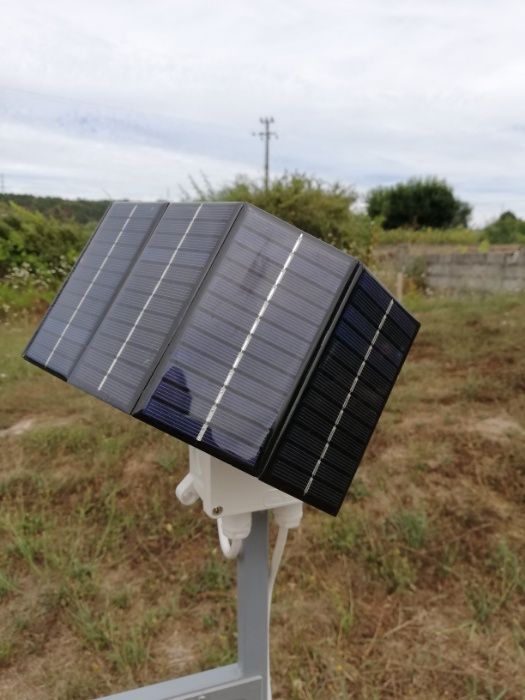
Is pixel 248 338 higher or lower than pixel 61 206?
higher

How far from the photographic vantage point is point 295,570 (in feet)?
10.5

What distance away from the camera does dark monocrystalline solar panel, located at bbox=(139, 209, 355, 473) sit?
1153mm

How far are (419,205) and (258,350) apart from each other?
31.7 metres

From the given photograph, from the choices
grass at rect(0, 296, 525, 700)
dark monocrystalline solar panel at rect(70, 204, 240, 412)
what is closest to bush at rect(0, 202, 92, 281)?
grass at rect(0, 296, 525, 700)

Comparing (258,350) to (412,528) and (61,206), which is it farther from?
(61,206)

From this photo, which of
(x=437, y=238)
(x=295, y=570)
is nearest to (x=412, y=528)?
(x=295, y=570)

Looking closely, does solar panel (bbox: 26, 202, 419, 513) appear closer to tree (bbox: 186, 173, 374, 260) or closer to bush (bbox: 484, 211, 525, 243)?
tree (bbox: 186, 173, 374, 260)

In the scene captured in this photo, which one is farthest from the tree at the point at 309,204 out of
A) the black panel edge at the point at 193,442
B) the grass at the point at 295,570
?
the black panel edge at the point at 193,442

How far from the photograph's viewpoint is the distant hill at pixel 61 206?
9.04m

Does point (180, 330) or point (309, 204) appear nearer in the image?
point (180, 330)

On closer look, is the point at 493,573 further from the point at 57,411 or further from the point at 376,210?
the point at 376,210

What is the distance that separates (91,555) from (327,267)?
269 centimetres

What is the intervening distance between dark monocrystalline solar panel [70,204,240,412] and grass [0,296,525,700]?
1864 millimetres

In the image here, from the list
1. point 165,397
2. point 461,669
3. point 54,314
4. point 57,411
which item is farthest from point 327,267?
point 57,411
